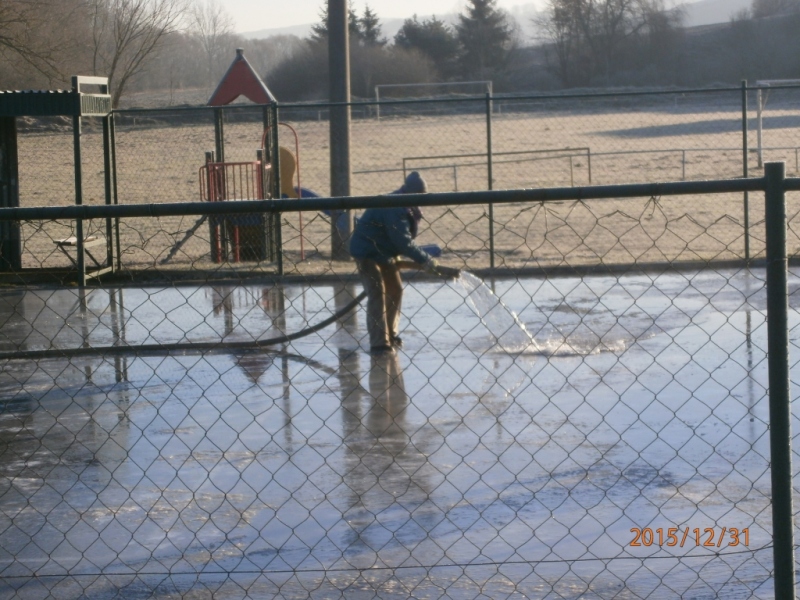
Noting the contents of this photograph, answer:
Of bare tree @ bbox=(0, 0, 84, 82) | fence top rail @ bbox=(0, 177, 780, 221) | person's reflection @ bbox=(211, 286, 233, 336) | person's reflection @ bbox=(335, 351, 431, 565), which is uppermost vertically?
bare tree @ bbox=(0, 0, 84, 82)

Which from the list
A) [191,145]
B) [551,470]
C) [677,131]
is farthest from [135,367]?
[677,131]

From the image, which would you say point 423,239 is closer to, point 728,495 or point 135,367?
point 135,367

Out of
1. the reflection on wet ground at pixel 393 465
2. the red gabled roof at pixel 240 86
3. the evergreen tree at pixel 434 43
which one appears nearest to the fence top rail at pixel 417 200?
the reflection on wet ground at pixel 393 465

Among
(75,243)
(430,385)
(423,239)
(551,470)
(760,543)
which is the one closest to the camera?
(760,543)

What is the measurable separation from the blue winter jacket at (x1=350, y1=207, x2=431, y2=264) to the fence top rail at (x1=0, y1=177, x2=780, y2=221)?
460 cm

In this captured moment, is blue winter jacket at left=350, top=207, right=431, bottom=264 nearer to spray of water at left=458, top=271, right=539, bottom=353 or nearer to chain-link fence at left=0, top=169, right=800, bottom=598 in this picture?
spray of water at left=458, top=271, right=539, bottom=353

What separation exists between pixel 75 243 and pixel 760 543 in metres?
10.3

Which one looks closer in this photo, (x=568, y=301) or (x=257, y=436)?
(x=257, y=436)

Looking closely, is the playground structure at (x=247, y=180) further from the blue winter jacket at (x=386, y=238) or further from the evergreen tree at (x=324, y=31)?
the evergreen tree at (x=324, y=31)

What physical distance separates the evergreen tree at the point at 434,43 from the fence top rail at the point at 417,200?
52.3m

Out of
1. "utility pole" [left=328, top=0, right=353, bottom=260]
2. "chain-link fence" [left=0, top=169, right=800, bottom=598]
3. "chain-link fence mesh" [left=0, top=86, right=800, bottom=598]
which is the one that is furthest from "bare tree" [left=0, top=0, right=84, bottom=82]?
"chain-link fence" [left=0, top=169, right=800, bottom=598]

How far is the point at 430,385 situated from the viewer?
789 cm
